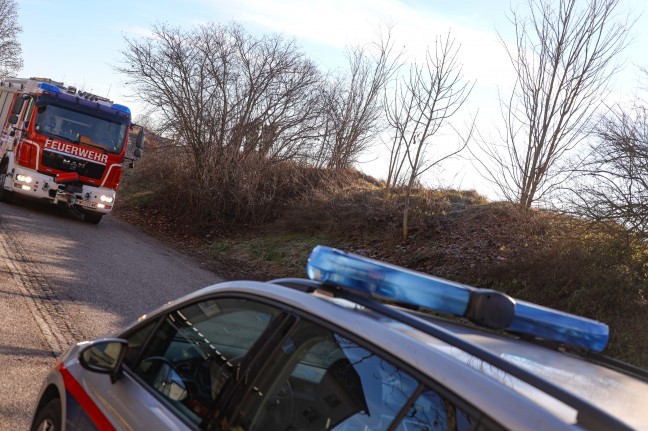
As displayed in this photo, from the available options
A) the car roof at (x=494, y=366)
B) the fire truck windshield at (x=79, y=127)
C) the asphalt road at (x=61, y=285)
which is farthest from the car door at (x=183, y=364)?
the fire truck windshield at (x=79, y=127)

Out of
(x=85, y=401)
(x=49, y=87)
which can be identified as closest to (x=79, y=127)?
(x=49, y=87)

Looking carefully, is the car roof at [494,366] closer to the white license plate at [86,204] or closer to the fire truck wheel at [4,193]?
the white license plate at [86,204]

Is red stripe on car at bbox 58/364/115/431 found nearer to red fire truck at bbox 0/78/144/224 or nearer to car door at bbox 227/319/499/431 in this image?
car door at bbox 227/319/499/431

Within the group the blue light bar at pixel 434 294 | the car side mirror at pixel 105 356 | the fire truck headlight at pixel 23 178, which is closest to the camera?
the blue light bar at pixel 434 294

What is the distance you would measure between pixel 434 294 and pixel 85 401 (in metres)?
1.82

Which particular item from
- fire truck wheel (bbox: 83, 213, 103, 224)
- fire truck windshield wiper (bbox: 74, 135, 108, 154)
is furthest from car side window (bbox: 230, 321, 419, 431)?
fire truck wheel (bbox: 83, 213, 103, 224)

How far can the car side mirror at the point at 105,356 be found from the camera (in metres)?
3.08

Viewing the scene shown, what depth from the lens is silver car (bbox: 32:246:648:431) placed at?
178 cm

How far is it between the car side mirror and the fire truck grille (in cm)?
1544

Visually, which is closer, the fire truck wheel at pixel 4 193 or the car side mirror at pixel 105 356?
the car side mirror at pixel 105 356

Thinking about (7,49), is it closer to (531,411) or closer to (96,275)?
(96,275)

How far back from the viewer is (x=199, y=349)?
299cm

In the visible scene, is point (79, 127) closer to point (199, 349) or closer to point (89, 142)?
point (89, 142)

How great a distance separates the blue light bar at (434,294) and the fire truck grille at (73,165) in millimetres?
16293
